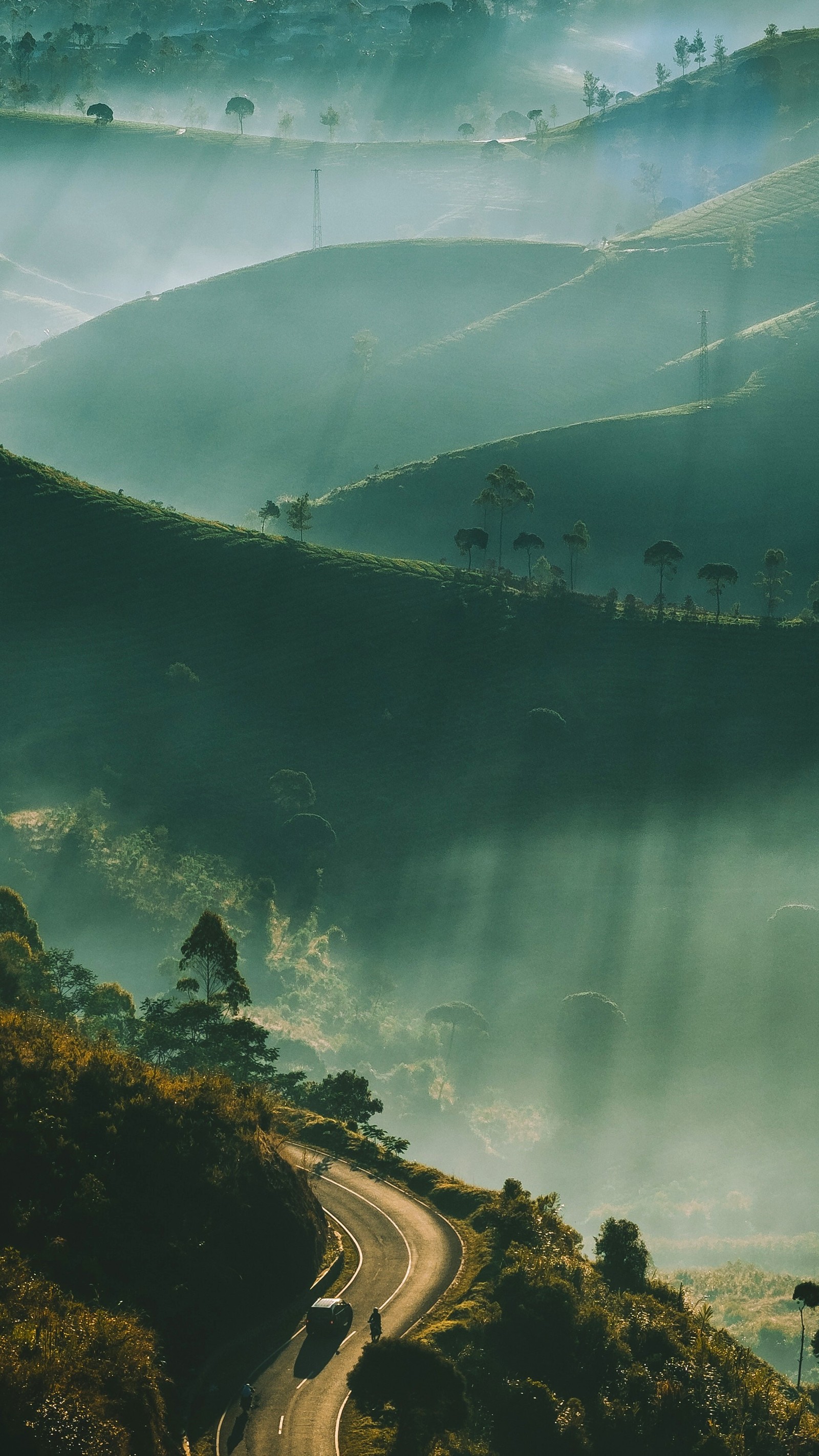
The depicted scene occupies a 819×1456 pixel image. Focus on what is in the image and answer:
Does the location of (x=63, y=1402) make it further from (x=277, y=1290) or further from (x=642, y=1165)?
(x=642, y=1165)

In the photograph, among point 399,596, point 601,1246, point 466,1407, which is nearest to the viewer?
point 466,1407

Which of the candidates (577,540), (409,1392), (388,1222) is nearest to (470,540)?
(577,540)

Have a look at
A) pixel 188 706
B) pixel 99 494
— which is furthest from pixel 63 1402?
pixel 99 494

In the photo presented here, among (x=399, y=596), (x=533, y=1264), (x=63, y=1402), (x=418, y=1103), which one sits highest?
(x=399, y=596)

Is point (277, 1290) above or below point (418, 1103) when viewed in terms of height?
below

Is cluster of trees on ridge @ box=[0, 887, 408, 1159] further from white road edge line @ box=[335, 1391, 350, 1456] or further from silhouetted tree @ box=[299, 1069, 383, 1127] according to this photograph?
white road edge line @ box=[335, 1391, 350, 1456]

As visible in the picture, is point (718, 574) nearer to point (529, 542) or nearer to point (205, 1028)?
point (529, 542)

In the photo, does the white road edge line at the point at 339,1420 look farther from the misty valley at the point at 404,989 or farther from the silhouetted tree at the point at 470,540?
the silhouetted tree at the point at 470,540

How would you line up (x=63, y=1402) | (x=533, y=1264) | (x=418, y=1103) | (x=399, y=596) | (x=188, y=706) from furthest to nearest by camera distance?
(x=399, y=596) → (x=188, y=706) → (x=418, y=1103) → (x=533, y=1264) → (x=63, y=1402)
